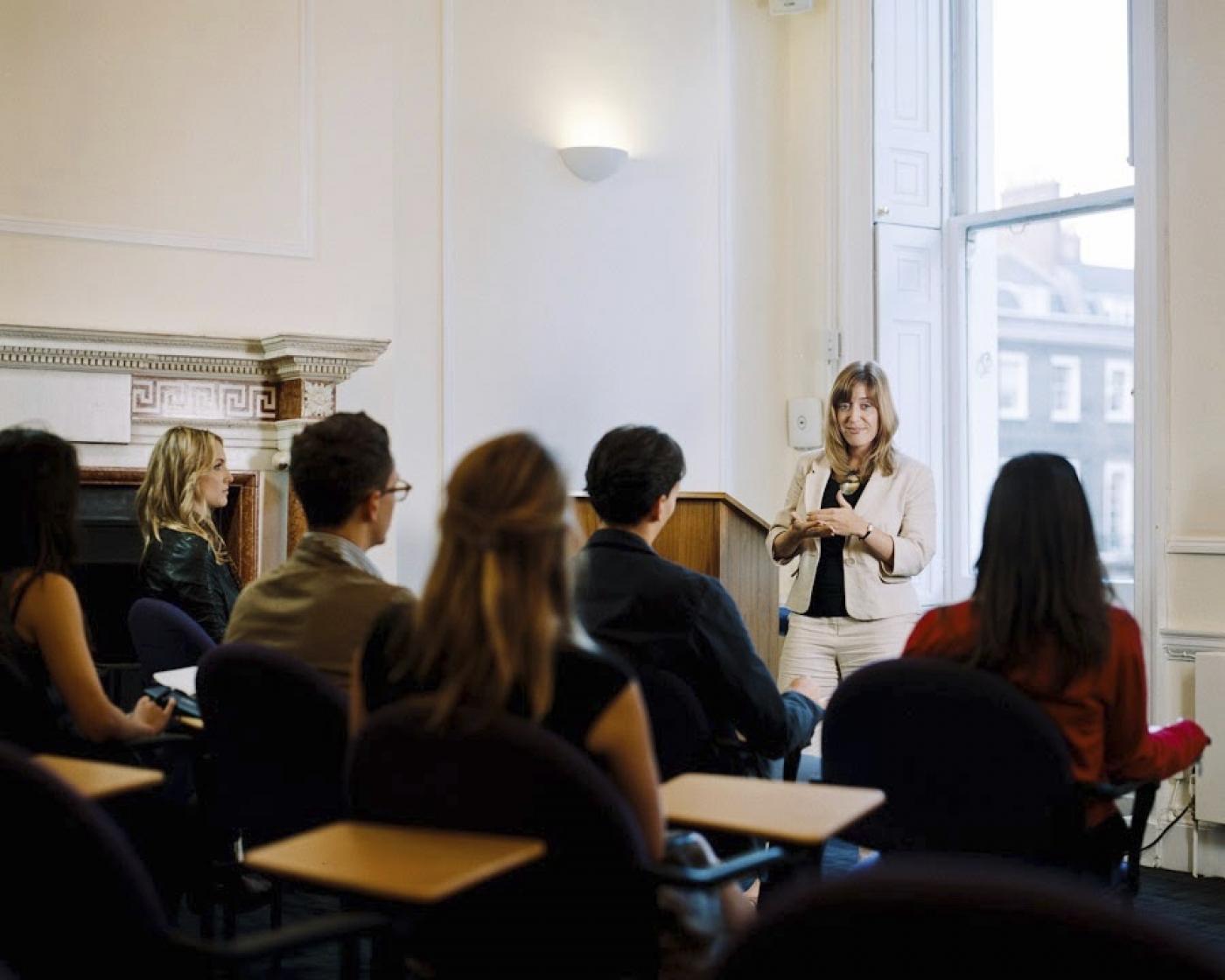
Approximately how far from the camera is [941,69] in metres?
5.96

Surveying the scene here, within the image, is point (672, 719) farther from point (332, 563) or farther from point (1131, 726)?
point (1131, 726)

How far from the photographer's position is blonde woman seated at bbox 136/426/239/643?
3.95 m

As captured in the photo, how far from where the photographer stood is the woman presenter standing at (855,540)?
390 cm

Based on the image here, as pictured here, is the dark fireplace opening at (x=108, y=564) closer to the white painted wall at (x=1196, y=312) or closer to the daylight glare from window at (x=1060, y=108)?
the white painted wall at (x=1196, y=312)

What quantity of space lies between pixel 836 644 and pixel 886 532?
1.13ft

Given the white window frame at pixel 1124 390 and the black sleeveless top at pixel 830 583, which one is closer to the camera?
the black sleeveless top at pixel 830 583

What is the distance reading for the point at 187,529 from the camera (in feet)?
13.2

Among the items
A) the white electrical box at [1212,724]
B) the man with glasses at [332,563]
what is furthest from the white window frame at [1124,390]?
the man with glasses at [332,563]

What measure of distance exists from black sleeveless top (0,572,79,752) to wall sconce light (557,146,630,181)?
3703 mm

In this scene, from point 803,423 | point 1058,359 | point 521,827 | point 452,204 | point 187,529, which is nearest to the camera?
point 521,827

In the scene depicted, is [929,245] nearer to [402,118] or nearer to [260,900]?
[402,118]

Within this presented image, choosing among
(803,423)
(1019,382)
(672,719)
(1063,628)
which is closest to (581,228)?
(803,423)

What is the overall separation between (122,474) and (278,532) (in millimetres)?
593

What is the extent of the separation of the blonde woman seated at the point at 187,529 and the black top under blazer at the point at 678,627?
1.76m
